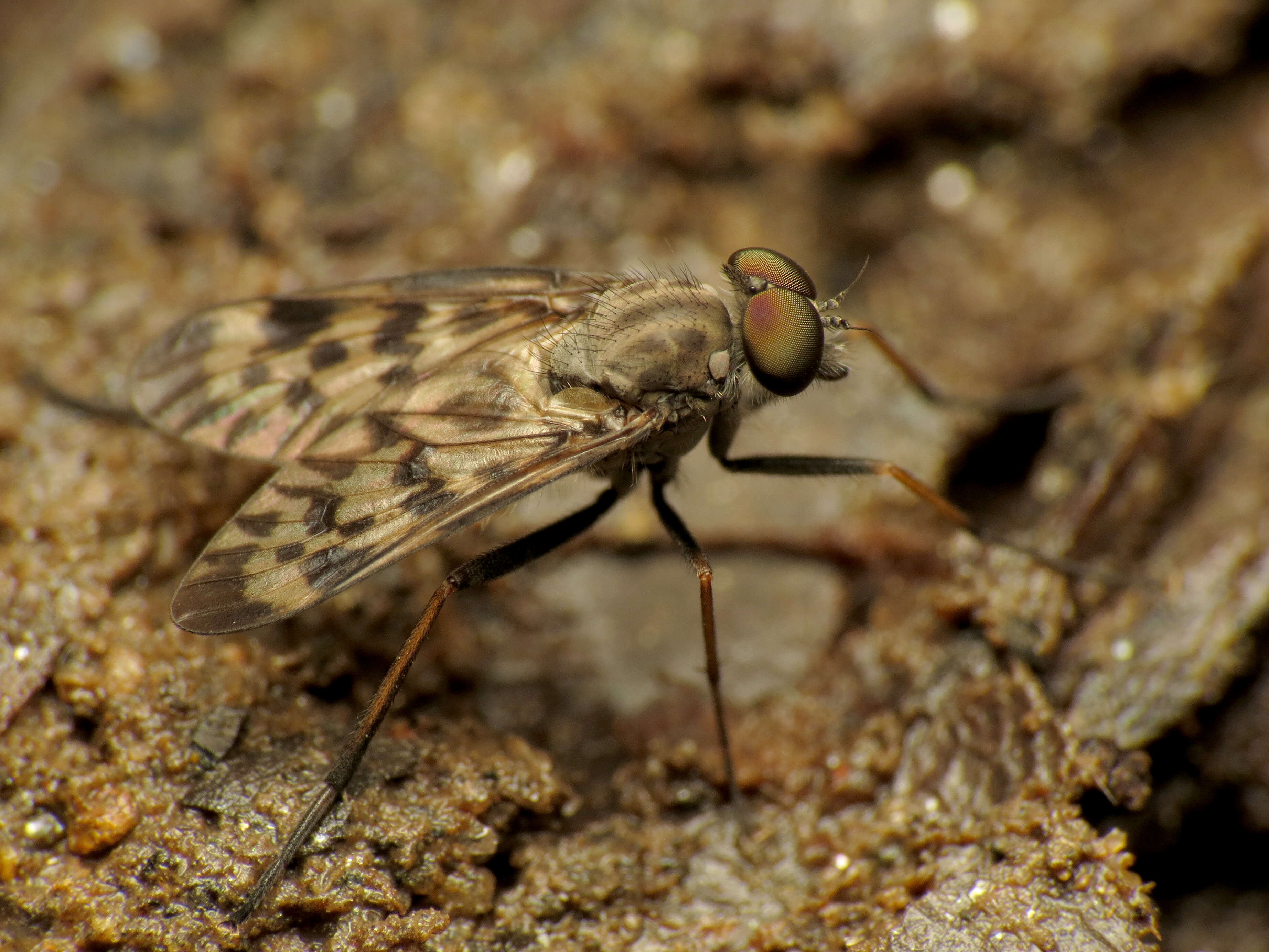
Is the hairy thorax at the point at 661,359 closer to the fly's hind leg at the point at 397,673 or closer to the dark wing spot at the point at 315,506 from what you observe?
the fly's hind leg at the point at 397,673

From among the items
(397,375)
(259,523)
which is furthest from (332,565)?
(397,375)

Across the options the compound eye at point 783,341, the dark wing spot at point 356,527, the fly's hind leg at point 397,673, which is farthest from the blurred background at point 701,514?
the compound eye at point 783,341

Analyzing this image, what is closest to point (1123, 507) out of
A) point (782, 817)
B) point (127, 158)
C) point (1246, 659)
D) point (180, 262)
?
point (1246, 659)

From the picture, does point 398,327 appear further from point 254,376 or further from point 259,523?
point 259,523

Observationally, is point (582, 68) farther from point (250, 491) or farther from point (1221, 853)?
point (1221, 853)

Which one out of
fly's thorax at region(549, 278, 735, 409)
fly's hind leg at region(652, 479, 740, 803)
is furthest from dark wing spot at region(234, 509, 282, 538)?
fly's hind leg at region(652, 479, 740, 803)

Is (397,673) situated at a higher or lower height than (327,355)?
lower
